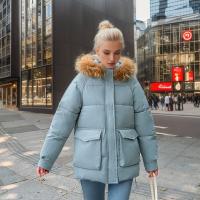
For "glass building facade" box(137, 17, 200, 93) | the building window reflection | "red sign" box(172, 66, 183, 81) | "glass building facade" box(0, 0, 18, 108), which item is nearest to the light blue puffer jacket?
"glass building facade" box(0, 0, 18, 108)

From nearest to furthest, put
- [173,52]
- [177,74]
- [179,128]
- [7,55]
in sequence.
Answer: [179,128] < [7,55] < [177,74] < [173,52]

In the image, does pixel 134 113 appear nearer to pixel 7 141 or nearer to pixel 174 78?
pixel 7 141

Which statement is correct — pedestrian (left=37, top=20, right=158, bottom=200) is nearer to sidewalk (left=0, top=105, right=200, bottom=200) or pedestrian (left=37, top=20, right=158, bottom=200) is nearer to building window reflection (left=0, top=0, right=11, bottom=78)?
sidewalk (left=0, top=105, right=200, bottom=200)

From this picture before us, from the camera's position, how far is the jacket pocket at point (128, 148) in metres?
2.57

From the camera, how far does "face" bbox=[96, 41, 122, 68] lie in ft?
8.57

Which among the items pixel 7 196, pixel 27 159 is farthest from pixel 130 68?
pixel 27 159

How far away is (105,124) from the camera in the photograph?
2574 mm

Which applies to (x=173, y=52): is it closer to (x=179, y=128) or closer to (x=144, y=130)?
(x=179, y=128)

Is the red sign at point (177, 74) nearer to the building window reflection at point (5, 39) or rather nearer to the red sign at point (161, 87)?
the building window reflection at point (5, 39)

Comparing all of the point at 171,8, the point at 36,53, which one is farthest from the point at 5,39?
the point at 171,8

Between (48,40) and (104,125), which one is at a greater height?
(48,40)

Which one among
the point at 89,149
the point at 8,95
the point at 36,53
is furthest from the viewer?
the point at 8,95

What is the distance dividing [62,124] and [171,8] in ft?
458

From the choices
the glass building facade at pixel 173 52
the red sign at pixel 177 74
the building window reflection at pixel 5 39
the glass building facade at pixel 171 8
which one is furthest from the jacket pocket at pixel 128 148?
the glass building facade at pixel 171 8
